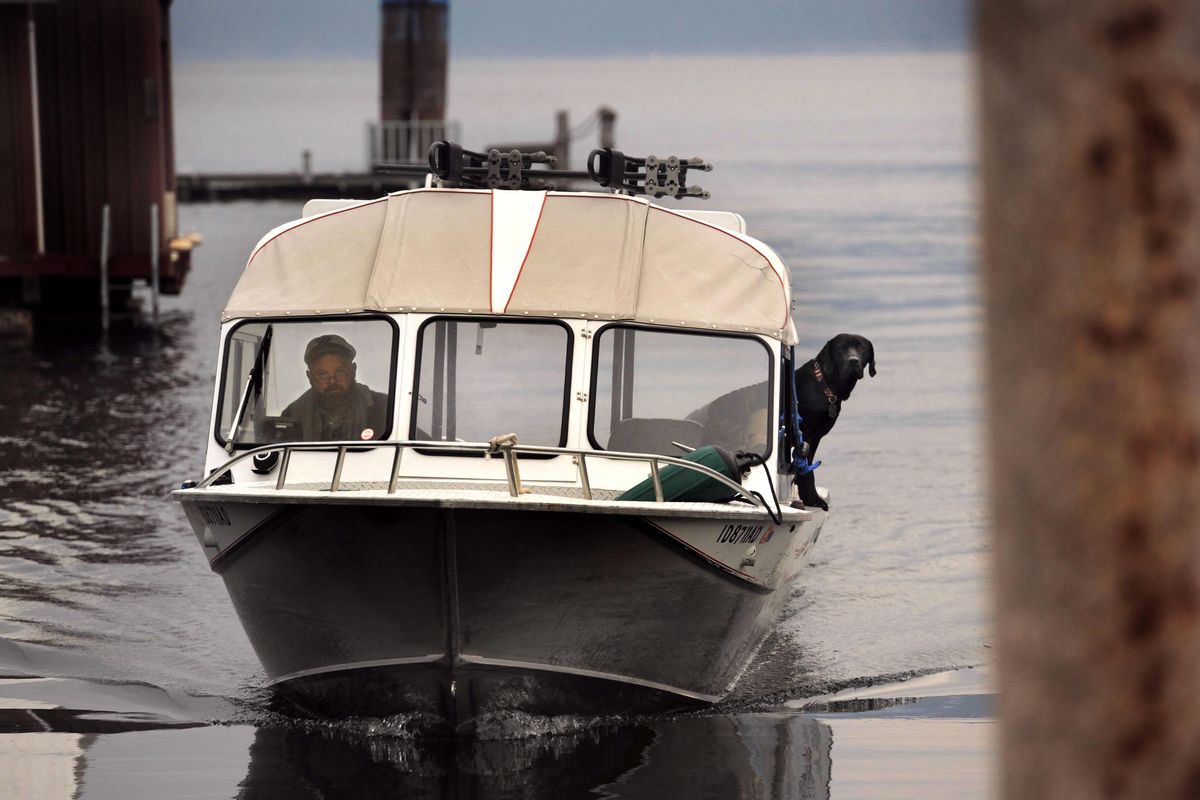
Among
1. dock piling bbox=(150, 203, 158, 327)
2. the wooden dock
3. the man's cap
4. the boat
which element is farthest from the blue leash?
the wooden dock

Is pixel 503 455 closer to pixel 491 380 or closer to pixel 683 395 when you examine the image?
pixel 491 380

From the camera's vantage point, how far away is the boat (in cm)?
862

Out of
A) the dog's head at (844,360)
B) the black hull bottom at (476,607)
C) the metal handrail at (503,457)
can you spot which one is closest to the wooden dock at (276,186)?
the dog's head at (844,360)

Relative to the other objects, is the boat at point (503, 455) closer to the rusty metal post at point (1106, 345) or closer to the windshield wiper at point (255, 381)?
the windshield wiper at point (255, 381)

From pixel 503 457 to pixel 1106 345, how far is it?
659cm

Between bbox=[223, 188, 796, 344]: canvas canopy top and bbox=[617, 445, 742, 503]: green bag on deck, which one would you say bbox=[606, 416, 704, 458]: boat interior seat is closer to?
bbox=[223, 188, 796, 344]: canvas canopy top

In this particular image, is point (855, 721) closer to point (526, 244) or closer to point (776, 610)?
point (776, 610)

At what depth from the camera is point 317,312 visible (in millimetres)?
9820

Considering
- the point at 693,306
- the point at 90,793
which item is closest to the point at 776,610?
the point at 693,306

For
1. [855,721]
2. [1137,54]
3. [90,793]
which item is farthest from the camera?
[855,721]

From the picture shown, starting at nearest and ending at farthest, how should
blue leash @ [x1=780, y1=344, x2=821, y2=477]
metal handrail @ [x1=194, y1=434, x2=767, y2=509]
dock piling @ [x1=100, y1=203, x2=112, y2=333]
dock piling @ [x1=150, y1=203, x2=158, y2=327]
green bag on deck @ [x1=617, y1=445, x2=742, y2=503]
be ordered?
1. metal handrail @ [x1=194, y1=434, x2=767, y2=509]
2. green bag on deck @ [x1=617, y1=445, x2=742, y2=503]
3. blue leash @ [x1=780, y1=344, x2=821, y2=477]
4. dock piling @ [x1=100, y1=203, x2=112, y2=333]
5. dock piling @ [x1=150, y1=203, x2=158, y2=327]

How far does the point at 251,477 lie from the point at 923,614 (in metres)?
6.00

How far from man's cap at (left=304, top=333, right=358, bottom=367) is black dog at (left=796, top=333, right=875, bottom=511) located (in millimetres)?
2821

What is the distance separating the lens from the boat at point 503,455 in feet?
28.3
